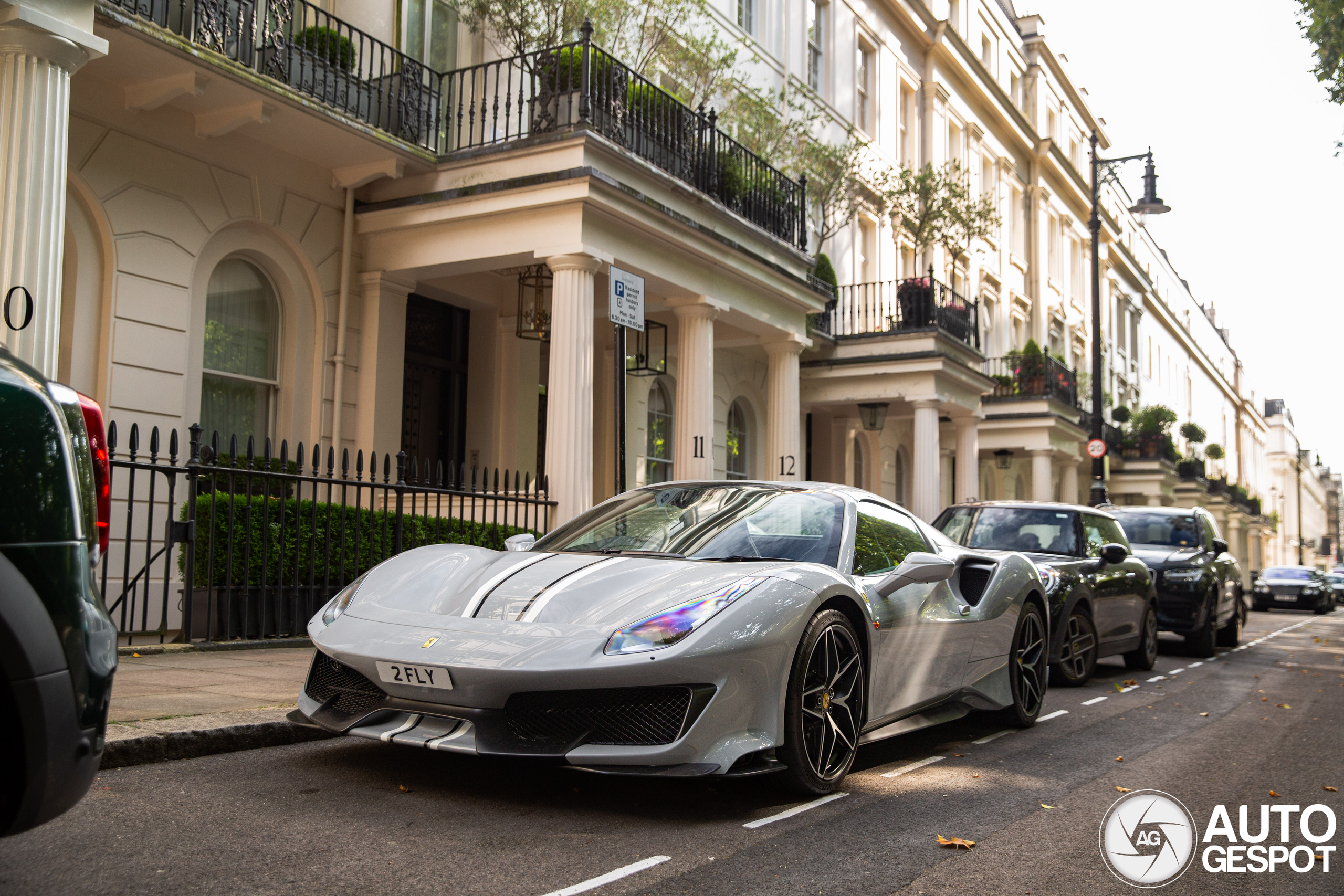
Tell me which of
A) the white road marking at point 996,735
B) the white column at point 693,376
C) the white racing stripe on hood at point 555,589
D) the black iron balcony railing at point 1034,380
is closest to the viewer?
the white racing stripe on hood at point 555,589

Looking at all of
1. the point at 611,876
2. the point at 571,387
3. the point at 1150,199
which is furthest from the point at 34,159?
the point at 1150,199

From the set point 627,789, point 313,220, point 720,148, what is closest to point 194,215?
point 313,220

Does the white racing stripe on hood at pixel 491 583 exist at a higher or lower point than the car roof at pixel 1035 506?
lower

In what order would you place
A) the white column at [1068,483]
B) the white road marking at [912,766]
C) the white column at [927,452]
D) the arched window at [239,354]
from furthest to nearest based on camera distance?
1. the white column at [1068,483]
2. the white column at [927,452]
3. the arched window at [239,354]
4. the white road marking at [912,766]

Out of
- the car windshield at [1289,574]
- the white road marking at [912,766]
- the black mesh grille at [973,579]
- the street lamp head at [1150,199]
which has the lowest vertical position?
the car windshield at [1289,574]

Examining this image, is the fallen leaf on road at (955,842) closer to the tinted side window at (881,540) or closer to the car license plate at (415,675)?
the tinted side window at (881,540)

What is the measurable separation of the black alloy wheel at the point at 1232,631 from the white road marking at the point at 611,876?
43.6 ft

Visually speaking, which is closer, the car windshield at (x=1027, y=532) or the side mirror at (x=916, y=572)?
the side mirror at (x=916, y=572)

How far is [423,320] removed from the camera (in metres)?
14.4

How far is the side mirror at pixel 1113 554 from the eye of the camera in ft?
31.7

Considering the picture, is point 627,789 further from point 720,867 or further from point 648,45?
point 648,45

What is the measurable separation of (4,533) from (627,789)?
109 inches

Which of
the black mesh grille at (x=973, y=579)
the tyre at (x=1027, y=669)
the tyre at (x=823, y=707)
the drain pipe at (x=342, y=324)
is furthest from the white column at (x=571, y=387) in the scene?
the tyre at (x=823, y=707)

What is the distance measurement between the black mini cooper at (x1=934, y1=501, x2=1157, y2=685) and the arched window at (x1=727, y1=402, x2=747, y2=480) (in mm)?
9641
